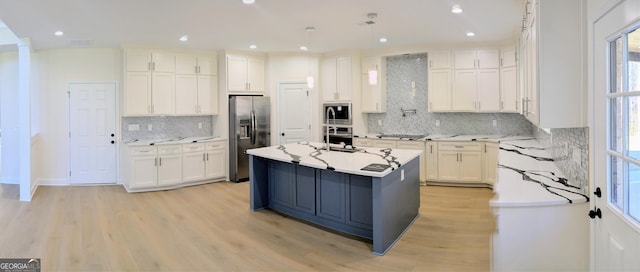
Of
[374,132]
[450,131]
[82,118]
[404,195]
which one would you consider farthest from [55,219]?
[450,131]

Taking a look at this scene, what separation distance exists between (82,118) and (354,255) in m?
5.61

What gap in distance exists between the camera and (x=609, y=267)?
5.93 feet

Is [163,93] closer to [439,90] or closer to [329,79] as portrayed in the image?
[329,79]

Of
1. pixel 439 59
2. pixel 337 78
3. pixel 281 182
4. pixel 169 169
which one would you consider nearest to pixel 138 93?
pixel 169 169

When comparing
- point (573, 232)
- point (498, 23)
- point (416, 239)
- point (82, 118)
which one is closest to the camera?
point (573, 232)

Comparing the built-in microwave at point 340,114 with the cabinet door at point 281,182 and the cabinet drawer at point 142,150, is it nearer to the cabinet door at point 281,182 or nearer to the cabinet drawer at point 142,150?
the cabinet door at point 281,182

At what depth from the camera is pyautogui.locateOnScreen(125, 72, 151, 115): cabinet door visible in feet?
19.6

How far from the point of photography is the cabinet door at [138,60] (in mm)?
5953

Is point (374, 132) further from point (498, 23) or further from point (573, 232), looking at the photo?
point (573, 232)

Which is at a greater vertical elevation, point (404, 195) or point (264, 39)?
point (264, 39)

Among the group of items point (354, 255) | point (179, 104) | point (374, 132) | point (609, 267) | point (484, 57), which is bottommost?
point (354, 255)

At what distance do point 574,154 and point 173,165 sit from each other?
5.55 m

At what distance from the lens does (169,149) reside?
19.7ft

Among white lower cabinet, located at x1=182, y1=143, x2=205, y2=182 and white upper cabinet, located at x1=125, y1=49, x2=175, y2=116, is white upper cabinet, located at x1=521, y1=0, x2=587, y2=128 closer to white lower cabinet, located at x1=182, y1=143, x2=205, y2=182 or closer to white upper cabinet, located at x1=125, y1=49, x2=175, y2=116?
white lower cabinet, located at x1=182, y1=143, x2=205, y2=182
